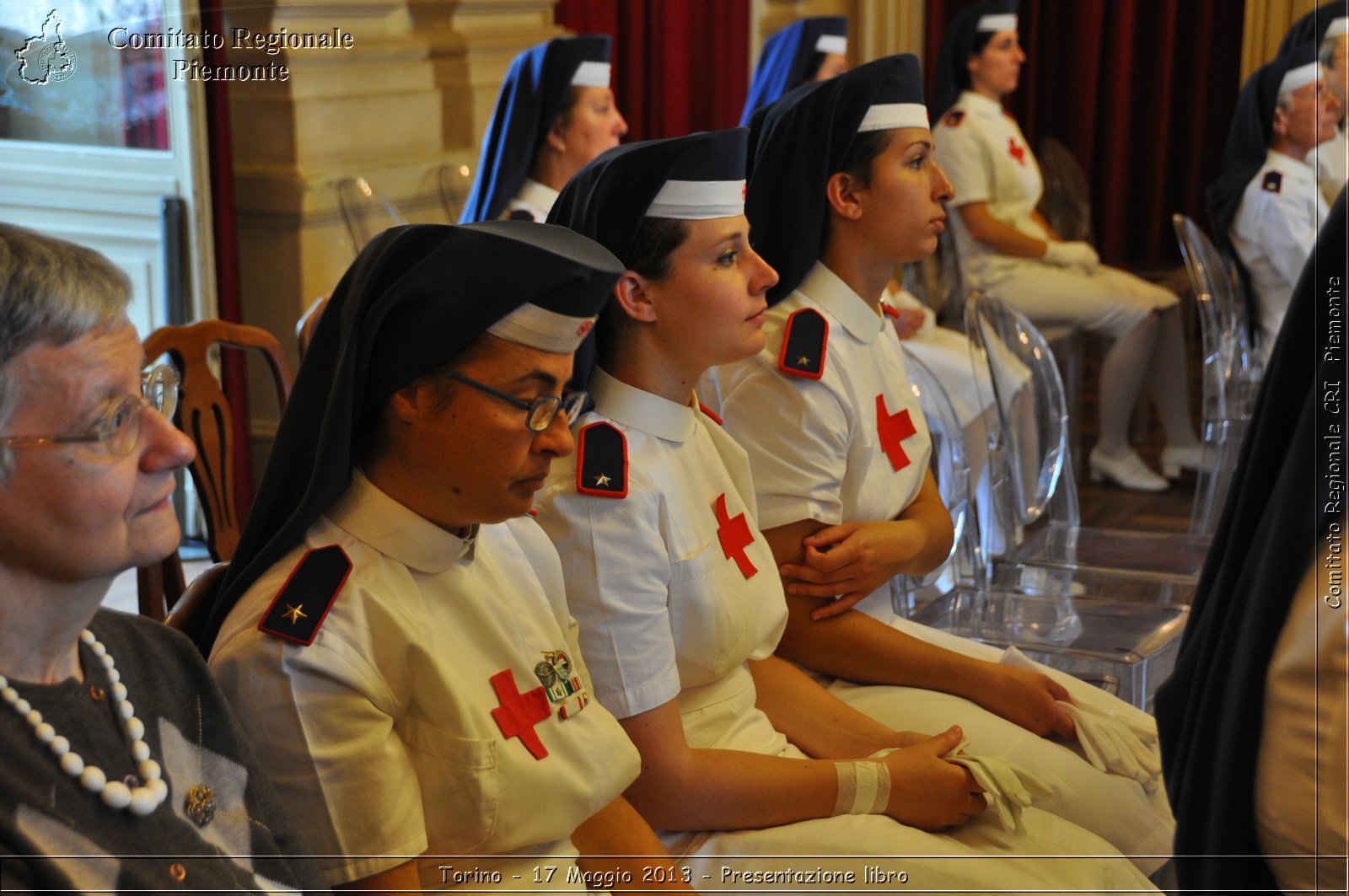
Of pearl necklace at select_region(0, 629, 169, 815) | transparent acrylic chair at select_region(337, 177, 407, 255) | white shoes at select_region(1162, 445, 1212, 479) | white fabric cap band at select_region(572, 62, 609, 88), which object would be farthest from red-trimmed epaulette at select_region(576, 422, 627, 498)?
white shoes at select_region(1162, 445, 1212, 479)

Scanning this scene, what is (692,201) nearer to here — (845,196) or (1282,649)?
(845,196)

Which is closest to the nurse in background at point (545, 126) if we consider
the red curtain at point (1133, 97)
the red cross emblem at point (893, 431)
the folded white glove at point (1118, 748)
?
the red cross emblem at point (893, 431)

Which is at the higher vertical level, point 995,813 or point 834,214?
point 834,214

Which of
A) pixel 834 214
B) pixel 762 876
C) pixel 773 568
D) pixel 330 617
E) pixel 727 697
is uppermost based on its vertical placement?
pixel 834 214

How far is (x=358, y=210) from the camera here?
429cm

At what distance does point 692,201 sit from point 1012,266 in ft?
12.4

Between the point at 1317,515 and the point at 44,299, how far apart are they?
1179 millimetres

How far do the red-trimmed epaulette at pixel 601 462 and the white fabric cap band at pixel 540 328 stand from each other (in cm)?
32

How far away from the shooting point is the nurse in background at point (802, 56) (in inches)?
203

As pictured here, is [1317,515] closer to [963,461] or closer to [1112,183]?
[963,461]

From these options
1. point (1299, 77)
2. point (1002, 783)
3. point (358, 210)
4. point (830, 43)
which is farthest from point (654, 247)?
point (1299, 77)

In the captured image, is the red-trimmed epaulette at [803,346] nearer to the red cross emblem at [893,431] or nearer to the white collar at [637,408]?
the red cross emblem at [893,431]

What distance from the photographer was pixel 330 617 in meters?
1.33

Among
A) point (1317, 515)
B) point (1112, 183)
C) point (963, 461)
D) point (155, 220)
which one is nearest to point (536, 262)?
point (1317, 515)
